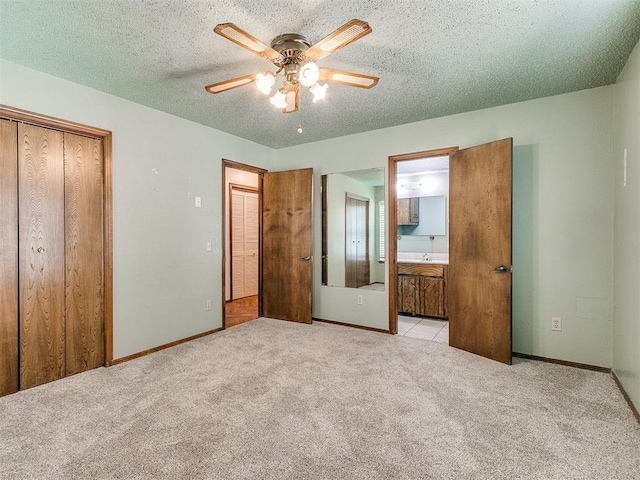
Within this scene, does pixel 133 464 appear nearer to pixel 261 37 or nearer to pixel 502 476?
pixel 502 476

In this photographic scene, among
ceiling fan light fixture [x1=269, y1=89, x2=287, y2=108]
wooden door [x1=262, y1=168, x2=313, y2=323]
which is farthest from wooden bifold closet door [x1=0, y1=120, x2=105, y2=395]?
wooden door [x1=262, y1=168, x2=313, y2=323]

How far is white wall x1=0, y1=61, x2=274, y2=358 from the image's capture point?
271 cm

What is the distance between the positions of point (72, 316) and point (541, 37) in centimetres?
405

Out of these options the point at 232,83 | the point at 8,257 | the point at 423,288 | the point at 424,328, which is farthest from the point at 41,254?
the point at 423,288

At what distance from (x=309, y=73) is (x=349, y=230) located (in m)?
2.80

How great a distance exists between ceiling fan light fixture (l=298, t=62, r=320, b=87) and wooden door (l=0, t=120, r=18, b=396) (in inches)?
88.3

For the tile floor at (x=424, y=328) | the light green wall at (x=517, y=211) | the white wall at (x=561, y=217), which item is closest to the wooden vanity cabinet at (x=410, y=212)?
the tile floor at (x=424, y=328)

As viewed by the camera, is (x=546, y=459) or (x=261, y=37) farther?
(x=261, y=37)

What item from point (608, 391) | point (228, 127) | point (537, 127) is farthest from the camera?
point (228, 127)

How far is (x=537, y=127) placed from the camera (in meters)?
3.06

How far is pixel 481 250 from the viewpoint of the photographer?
3090mm

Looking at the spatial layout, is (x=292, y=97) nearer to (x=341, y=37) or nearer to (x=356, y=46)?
(x=356, y=46)

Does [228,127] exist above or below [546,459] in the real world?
above

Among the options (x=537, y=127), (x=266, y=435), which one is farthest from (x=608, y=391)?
(x=266, y=435)
